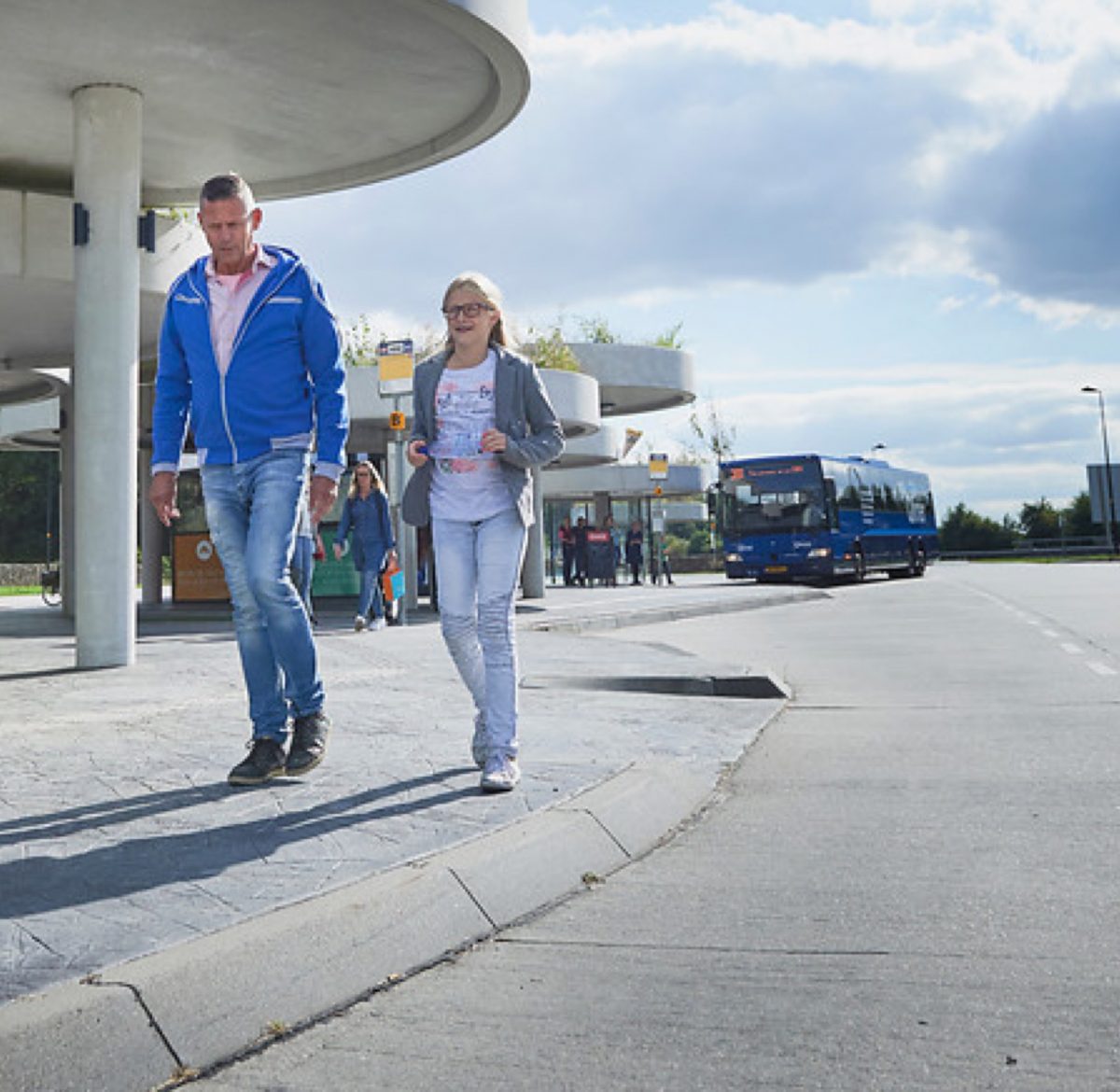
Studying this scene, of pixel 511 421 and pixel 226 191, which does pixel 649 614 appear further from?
pixel 226 191

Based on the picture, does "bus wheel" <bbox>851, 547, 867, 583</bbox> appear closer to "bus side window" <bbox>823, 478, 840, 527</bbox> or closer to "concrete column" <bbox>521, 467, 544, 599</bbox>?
"bus side window" <bbox>823, 478, 840, 527</bbox>

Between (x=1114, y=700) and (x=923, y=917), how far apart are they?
5.40m

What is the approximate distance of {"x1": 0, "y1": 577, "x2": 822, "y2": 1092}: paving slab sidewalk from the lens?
271cm

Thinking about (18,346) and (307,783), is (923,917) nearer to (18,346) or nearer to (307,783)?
(307,783)

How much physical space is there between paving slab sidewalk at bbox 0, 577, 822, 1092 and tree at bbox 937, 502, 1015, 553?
7603 cm

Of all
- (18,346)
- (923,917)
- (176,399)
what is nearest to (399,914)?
(923,917)

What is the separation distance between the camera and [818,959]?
334cm

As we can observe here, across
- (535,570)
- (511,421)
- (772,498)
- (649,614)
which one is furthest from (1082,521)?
(511,421)

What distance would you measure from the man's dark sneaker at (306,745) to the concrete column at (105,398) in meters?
6.14

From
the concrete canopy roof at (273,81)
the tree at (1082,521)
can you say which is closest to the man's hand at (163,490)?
the concrete canopy roof at (273,81)

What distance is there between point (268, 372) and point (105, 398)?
6371 mm

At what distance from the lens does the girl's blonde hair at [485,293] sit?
5230mm

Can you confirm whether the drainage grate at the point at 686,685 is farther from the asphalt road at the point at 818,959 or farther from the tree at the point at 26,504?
the tree at the point at 26,504

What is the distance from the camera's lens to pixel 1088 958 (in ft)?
10.8
